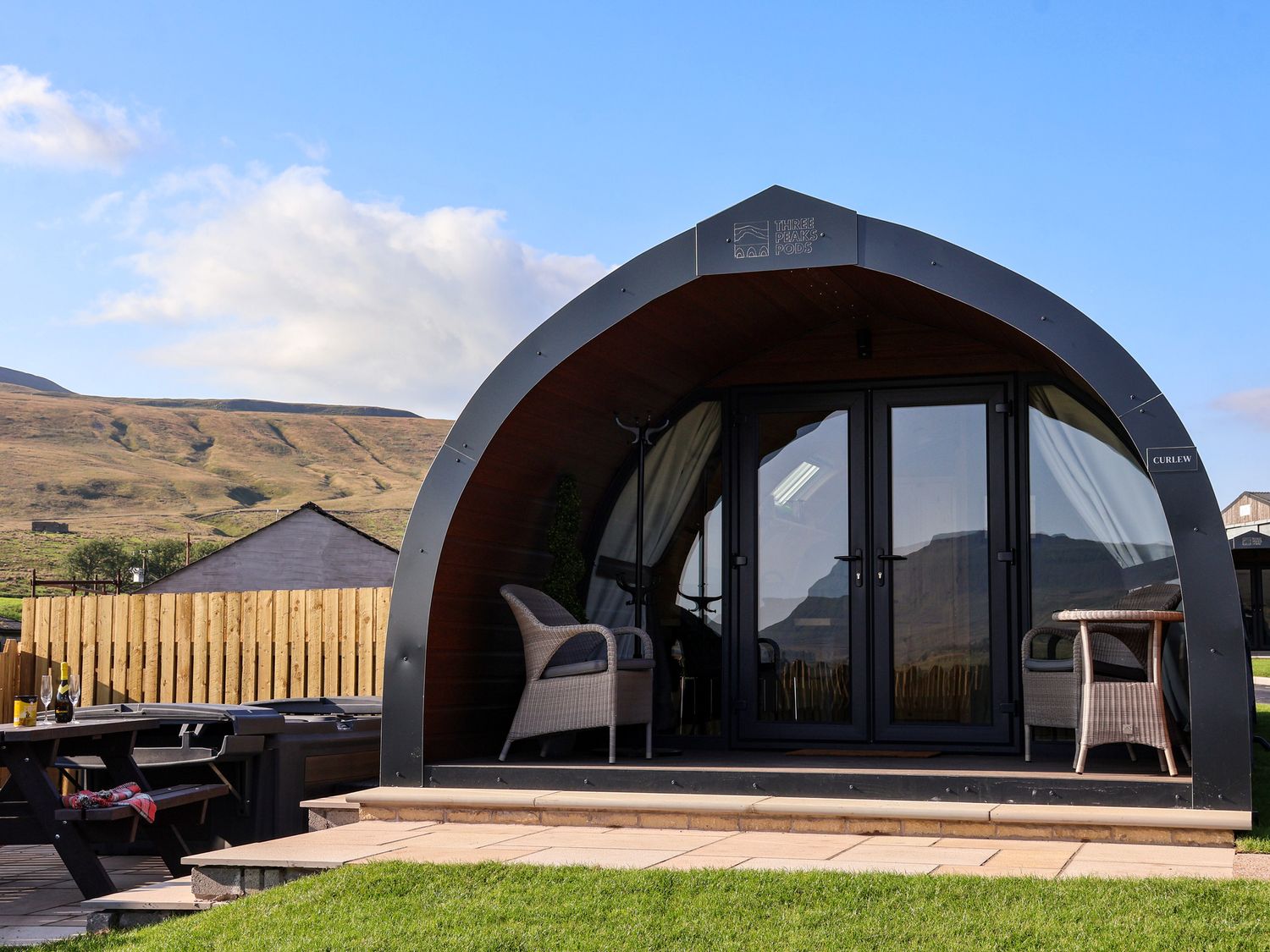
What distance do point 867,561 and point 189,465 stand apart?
9658 centimetres

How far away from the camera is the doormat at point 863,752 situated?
674cm

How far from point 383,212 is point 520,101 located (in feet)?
169

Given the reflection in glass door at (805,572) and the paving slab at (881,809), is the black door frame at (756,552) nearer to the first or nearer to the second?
the reflection in glass door at (805,572)

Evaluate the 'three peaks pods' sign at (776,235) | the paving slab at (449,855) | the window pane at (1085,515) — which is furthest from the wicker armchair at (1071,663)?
the paving slab at (449,855)

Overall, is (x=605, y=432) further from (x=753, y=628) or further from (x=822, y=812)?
(x=822, y=812)

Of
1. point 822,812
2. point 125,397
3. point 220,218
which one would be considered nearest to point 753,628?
point 822,812

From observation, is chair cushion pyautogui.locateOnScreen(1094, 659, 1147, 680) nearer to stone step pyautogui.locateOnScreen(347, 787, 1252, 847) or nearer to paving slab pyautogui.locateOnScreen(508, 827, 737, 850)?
stone step pyautogui.locateOnScreen(347, 787, 1252, 847)

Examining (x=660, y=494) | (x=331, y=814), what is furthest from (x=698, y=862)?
(x=660, y=494)

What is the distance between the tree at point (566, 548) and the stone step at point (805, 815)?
1603mm

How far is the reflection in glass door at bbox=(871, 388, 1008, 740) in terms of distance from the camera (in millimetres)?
7074

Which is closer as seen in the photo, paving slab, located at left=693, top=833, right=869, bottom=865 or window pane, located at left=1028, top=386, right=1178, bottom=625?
paving slab, located at left=693, top=833, right=869, bottom=865

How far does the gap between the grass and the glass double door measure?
3.04 metres

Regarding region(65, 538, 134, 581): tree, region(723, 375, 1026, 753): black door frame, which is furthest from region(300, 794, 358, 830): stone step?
region(65, 538, 134, 581): tree

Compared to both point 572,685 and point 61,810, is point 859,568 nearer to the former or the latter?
point 572,685
